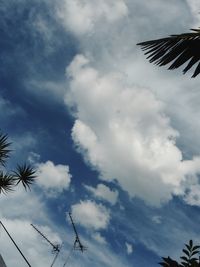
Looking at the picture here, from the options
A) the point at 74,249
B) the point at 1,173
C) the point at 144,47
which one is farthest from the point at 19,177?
the point at 74,249

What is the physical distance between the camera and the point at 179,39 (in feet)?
27.2

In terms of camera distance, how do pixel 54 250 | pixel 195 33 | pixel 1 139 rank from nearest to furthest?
pixel 195 33
pixel 1 139
pixel 54 250

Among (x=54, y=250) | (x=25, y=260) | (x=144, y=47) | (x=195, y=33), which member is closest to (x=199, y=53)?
(x=195, y=33)

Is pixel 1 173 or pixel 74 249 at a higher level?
pixel 74 249

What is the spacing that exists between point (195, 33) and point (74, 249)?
53456mm

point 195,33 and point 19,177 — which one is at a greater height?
point 19,177

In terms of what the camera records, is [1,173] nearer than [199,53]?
No

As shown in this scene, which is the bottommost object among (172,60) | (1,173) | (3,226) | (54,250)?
(172,60)

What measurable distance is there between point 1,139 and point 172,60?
1808 cm

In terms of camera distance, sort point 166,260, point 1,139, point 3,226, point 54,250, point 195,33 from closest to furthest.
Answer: point 166,260, point 195,33, point 3,226, point 1,139, point 54,250

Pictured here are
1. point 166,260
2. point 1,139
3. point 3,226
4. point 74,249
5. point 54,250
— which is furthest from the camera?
point 74,249

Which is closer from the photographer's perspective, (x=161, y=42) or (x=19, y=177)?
(x=161, y=42)

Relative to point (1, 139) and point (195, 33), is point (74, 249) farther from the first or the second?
point (195, 33)

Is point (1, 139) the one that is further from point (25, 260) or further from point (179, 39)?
point (179, 39)
